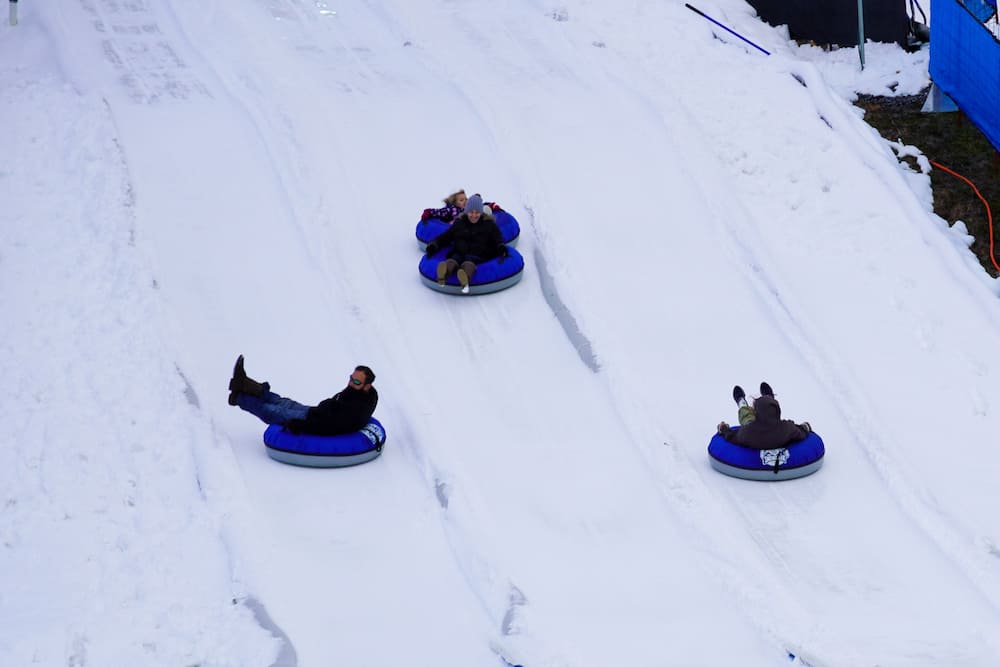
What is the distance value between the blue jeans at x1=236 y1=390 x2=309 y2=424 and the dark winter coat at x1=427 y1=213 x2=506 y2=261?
2.56 meters

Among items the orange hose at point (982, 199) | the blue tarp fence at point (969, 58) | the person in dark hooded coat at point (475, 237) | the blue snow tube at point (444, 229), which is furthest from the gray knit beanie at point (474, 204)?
the blue tarp fence at point (969, 58)

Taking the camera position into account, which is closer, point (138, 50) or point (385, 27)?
point (138, 50)

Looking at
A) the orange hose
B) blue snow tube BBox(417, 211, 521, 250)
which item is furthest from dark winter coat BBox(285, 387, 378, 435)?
the orange hose

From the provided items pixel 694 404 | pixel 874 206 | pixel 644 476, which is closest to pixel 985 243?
pixel 874 206

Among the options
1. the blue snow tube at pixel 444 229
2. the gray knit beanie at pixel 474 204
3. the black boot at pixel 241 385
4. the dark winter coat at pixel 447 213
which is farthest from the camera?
the dark winter coat at pixel 447 213

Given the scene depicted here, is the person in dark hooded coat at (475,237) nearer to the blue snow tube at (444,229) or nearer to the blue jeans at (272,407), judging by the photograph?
the blue snow tube at (444,229)

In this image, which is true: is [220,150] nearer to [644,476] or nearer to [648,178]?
[648,178]

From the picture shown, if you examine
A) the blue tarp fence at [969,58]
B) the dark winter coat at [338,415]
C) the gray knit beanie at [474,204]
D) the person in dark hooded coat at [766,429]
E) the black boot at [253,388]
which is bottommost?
the black boot at [253,388]

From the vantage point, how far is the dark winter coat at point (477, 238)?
11391mm

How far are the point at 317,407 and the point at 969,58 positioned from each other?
762cm

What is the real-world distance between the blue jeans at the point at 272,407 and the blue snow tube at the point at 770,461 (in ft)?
9.61

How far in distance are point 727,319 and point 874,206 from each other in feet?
7.31

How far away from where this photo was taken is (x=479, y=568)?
8.21 meters

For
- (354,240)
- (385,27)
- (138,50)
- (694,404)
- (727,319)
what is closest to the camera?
(694,404)
